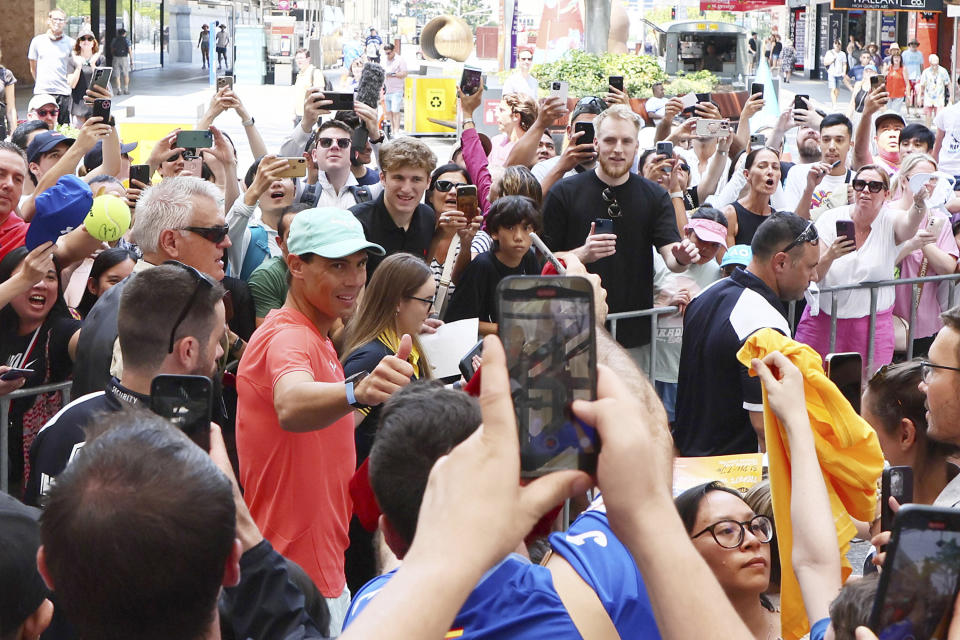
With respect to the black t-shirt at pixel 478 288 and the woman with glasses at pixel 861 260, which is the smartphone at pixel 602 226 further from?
the woman with glasses at pixel 861 260

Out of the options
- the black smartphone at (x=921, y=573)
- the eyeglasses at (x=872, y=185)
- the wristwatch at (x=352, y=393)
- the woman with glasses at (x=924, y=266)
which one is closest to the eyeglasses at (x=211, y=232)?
the wristwatch at (x=352, y=393)

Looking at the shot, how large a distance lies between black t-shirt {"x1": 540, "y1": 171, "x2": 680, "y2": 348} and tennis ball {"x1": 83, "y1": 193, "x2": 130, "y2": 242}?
2662 millimetres

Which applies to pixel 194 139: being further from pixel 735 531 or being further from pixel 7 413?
Result: pixel 735 531

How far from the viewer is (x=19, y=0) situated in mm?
30719

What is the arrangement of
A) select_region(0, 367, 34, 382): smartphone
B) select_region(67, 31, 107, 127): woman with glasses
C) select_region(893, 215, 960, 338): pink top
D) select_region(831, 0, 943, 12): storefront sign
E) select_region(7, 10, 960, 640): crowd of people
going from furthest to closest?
select_region(831, 0, 943, 12): storefront sign, select_region(67, 31, 107, 127): woman with glasses, select_region(893, 215, 960, 338): pink top, select_region(0, 367, 34, 382): smartphone, select_region(7, 10, 960, 640): crowd of people

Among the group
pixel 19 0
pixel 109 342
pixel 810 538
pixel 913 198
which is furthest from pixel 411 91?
pixel 810 538

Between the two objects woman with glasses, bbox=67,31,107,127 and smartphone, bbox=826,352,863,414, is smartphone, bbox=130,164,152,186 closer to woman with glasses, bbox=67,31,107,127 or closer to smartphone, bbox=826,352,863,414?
smartphone, bbox=826,352,863,414

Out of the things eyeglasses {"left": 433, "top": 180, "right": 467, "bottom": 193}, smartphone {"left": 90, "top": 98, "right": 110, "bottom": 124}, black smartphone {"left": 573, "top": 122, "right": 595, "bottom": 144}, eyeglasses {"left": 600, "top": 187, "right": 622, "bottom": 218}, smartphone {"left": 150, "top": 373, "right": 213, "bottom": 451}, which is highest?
smartphone {"left": 90, "top": 98, "right": 110, "bottom": 124}

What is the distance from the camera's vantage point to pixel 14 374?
452cm

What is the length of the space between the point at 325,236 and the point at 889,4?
72.6ft

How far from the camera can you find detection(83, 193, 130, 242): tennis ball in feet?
16.4

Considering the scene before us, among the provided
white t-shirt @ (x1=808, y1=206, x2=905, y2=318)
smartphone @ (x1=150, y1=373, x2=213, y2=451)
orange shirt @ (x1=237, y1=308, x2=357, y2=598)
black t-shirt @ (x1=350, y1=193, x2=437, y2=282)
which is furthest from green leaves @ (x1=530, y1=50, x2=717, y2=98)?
smartphone @ (x1=150, y1=373, x2=213, y2=451)

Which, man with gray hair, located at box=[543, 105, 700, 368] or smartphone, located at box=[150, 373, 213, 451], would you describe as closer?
smartphone, located at box=[150, 373, 213, 451]

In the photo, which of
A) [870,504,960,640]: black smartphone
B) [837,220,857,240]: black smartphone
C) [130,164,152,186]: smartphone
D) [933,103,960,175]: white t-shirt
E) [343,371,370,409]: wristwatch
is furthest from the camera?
[933,103,960,175]: white t-shirt
